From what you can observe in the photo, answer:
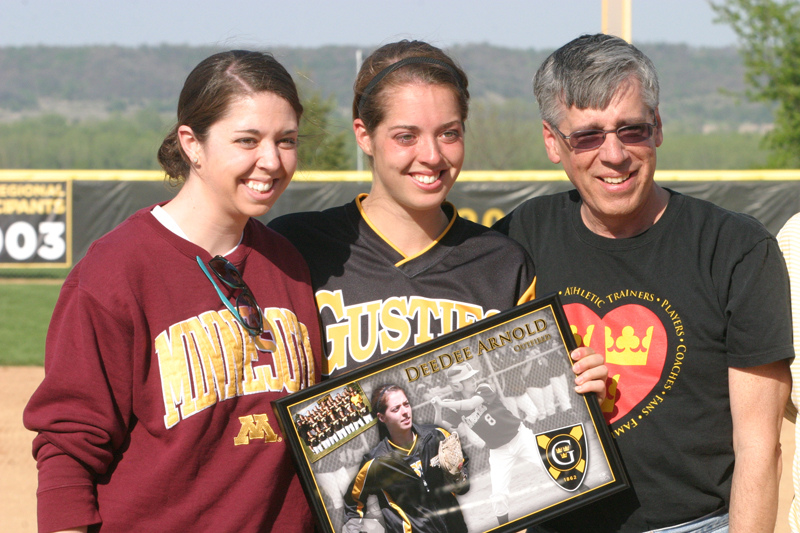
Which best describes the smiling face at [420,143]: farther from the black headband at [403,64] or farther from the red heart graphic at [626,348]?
the red heart graphic at [626,348]

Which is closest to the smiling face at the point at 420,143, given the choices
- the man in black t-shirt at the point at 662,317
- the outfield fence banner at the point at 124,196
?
the man in black t-shirt at the point at 662,317

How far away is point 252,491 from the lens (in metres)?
2.25

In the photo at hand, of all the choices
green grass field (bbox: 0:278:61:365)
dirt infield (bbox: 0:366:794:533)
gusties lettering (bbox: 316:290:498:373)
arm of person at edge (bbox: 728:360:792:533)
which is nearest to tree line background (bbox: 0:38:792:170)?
green grass field (bbox: 0:278:61:365)

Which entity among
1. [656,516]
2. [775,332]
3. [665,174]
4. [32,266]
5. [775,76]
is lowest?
[656,516]

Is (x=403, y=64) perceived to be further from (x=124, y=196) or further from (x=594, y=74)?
(x=124, y=196)

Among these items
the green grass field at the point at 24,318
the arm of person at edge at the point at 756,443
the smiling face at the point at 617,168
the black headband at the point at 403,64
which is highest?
the green grass field at the point at 24,318

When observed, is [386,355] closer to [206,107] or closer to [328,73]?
[206,107]

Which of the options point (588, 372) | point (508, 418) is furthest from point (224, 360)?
point (588, 372)

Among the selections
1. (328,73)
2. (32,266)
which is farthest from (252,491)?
(328,73)

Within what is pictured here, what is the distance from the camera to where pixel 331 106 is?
28.2m

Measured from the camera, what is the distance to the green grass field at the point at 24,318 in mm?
10399

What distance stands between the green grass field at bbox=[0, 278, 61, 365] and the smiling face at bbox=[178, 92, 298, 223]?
8.64 m

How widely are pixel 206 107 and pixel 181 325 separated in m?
0.63

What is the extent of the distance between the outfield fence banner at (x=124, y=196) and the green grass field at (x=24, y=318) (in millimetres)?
673
